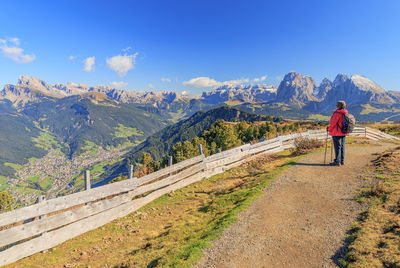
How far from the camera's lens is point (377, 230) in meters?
5.30

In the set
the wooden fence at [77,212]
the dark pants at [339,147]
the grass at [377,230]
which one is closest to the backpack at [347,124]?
the dark pants at [339,147]

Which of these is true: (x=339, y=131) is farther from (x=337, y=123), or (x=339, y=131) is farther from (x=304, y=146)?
(x=304, y=146)

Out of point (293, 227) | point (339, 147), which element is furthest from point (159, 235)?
point (339, 147)

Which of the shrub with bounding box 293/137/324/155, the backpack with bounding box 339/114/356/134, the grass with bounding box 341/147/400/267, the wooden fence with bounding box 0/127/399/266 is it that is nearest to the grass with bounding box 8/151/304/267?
the wooden fence with bounding box 0/127/399/266

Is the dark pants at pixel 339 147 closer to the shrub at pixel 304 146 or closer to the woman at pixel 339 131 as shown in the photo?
the woman at pixel 339 131

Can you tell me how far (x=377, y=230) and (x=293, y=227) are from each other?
2.17 metres

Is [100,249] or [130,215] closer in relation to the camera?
[100,249]

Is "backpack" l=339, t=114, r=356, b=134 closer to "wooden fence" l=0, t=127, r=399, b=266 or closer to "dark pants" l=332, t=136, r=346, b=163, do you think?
"dark pants" l=332, t=136, r=346, b=163

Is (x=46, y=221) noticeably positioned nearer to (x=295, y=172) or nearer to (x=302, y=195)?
(x=302, y=195)

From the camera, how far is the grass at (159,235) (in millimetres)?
5875

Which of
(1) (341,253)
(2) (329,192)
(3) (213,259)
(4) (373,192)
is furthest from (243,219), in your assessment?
(4) (373,192)

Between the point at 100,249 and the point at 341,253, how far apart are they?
7830 millimetres

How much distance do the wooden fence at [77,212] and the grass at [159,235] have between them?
0.35m

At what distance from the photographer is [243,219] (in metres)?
7.17
